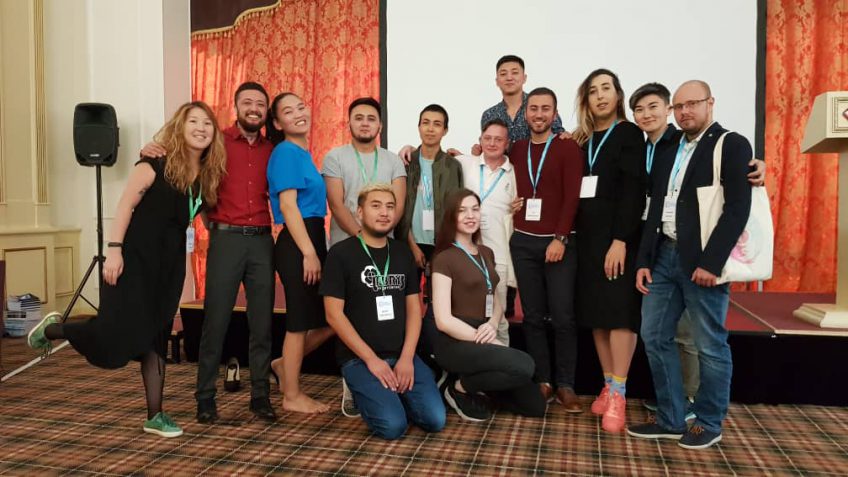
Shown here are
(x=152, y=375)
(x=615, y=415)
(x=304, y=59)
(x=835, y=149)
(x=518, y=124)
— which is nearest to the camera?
(x=152, y=375)

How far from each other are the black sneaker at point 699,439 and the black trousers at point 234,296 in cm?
170

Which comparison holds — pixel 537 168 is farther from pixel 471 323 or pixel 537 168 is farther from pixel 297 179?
pixel 297 179

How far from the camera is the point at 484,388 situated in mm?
2484

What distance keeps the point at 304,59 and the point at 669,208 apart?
4.36 m

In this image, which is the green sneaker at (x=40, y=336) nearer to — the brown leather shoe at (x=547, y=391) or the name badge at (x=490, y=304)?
the name badge at (x=490, y=304)

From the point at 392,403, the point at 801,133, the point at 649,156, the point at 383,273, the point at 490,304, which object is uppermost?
the point at 801,133

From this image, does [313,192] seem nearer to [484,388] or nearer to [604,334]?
[484,388]

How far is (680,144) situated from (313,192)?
1493 mm

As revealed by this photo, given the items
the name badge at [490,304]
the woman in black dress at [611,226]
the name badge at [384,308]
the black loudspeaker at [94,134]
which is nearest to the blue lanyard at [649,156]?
the woman in black dress at [611,226]

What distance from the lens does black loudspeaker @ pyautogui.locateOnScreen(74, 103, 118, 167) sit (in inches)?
177

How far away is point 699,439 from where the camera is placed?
2.17 metres

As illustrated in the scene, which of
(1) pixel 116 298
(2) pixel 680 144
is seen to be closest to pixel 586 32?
(2) pixel 680 144

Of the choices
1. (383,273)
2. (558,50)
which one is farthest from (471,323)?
(558,50)

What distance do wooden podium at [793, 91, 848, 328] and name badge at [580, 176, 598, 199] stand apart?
1.17m
